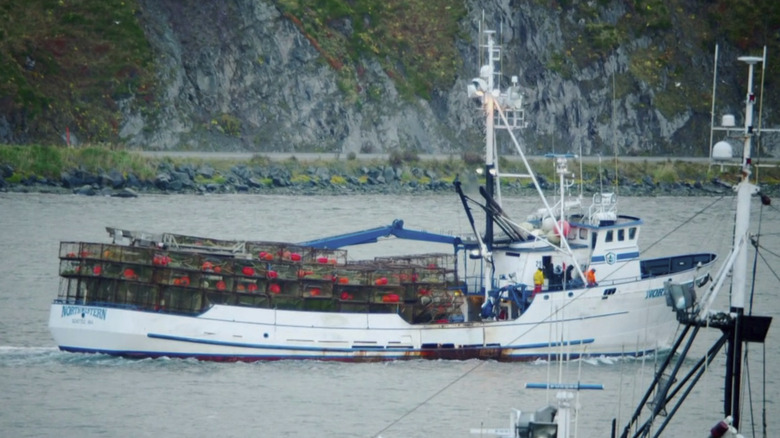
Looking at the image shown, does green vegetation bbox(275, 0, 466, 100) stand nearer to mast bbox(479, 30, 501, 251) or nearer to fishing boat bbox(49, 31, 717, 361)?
mast bbox(479, 30, 501, 251)

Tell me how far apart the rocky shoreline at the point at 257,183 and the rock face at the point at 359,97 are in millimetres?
7819

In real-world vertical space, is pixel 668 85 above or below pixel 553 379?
above

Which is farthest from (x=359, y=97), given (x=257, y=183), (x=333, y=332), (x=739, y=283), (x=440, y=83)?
(x=739, y=283)

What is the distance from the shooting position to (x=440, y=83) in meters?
110

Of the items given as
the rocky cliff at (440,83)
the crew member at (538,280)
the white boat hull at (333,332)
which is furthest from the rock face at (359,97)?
the crew member at (538,280)

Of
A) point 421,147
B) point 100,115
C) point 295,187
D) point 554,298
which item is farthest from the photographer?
point 421,147

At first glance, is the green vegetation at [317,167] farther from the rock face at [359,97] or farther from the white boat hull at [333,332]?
the white boat hull at [333,332]

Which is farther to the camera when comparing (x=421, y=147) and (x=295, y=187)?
(x=421, y=147)

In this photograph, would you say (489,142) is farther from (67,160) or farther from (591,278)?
(67,160)

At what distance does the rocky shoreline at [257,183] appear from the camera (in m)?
84.9

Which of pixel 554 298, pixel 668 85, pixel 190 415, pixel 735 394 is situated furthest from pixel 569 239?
pixel 668 85

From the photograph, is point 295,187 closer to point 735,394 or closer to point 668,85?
point 668,85

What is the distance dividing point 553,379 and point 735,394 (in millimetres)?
13707

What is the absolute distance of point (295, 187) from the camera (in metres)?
88.8
